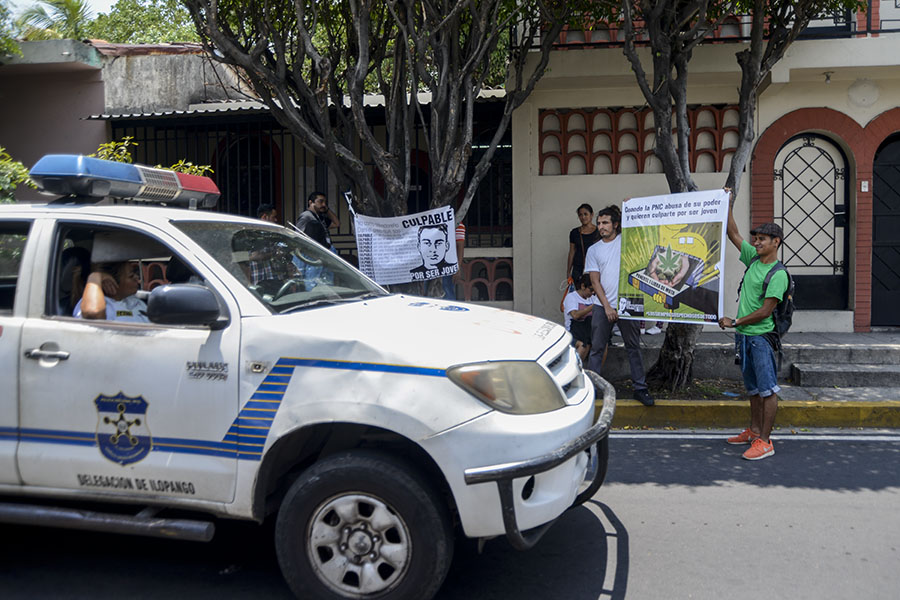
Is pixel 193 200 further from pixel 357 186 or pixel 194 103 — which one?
pixel 194 103

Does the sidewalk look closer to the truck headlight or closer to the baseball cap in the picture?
the baseball cap

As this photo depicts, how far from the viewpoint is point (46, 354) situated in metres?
3.64

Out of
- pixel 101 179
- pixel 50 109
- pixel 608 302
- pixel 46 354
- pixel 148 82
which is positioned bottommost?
pixel 608 302

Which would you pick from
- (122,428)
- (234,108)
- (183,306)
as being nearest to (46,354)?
(122,428)

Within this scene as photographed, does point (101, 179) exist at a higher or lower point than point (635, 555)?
higher

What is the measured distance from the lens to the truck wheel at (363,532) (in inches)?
128

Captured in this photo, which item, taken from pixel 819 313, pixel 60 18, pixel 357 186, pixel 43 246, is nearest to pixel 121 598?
pixel 43 246

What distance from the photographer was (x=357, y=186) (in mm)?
8328

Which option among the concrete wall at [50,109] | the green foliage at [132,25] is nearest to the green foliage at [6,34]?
the concrete wall at [50,109]

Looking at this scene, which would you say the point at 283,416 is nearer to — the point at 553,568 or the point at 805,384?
the point at 553,568

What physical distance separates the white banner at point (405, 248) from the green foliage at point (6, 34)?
6181mm

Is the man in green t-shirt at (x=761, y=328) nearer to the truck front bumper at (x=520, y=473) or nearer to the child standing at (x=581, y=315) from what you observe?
the child standing at (x=581, y=315)

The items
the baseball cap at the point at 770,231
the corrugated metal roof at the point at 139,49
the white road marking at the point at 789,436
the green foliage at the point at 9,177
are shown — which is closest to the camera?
the baseball cap at the point at 770,231

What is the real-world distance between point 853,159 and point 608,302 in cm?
507
